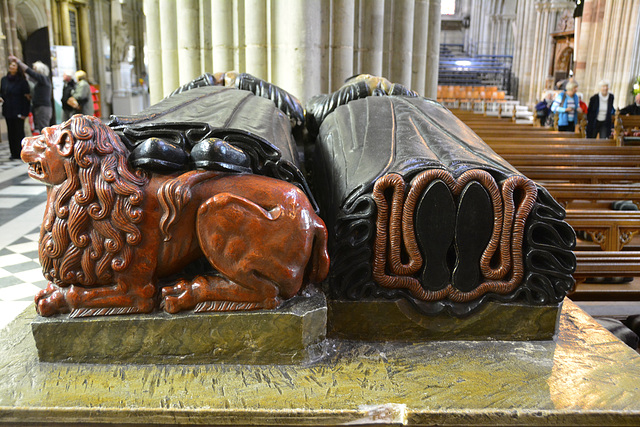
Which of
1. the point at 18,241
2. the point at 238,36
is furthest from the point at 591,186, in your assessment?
the point at 18,241

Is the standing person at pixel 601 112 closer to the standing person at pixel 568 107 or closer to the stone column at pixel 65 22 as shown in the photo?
the standing person at pixel 568 107

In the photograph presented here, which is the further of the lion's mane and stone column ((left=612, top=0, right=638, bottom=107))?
stone column ((left=612, top=0, right=638, bottom=107))

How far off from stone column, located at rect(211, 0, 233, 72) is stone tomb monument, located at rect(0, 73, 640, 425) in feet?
10.9

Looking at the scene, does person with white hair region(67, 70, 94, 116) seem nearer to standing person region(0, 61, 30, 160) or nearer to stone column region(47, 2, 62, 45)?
standing person region(0, 61, 30, 160)

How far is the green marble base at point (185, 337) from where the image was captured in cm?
112

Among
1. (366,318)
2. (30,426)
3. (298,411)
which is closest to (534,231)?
(366,318)

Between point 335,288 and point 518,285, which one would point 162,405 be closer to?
point 335,288

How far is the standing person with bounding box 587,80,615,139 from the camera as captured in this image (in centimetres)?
912

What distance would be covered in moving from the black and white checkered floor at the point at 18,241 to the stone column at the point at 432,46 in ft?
14.6

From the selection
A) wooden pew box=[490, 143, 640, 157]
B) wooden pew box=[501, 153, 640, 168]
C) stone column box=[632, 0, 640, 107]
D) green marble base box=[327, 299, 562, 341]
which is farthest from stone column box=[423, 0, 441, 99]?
stone column box=[632, 0, 640, 107]

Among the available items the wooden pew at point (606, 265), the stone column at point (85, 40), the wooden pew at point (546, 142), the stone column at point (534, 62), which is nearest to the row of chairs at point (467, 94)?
the stone column at point (534, 62)

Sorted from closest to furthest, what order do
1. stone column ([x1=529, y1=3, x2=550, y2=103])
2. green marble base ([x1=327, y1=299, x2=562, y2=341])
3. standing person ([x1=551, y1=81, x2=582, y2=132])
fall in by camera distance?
green marble base ([x1=327, y1=299, x2=562, y2=341])
standing person ([x1=551, y1=81, x2=582, y2=132])
stone column ([x1=529, y1=3, x2=550, y2=103])

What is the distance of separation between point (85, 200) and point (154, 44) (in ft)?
13.6

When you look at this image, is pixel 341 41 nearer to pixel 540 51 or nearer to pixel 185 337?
pixel 185 337
